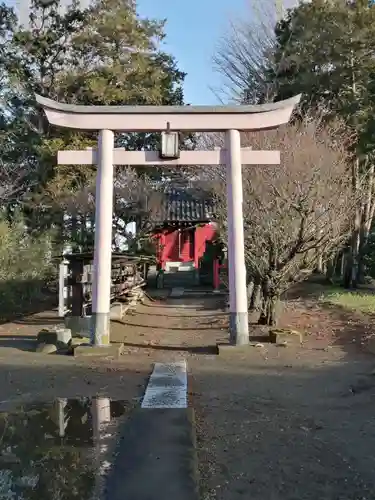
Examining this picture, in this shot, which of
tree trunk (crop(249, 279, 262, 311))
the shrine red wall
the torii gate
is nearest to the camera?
the torii gate

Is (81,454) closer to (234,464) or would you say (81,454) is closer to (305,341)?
(234,464)

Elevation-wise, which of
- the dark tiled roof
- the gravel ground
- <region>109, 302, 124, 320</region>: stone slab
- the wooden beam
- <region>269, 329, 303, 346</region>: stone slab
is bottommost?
the gravel ground

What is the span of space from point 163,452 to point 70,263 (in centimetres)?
876

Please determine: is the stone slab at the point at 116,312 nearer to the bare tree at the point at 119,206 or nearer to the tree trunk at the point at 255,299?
the tree trunk at the point at 255,299

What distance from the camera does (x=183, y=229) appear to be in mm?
28953

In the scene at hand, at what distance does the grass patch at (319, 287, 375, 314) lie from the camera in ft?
49.9

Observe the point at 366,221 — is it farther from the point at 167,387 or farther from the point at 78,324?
the point at 167,387

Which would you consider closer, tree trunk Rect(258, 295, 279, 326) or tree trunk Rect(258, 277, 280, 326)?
tree trunk Rect(258, 277, 280, 326)

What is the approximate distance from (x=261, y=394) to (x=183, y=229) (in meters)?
22.3

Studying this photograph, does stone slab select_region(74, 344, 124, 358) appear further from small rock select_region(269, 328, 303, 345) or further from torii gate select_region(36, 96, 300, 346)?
small rock select_region(269, 328, 303, 345)

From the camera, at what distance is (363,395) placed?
6832 mm

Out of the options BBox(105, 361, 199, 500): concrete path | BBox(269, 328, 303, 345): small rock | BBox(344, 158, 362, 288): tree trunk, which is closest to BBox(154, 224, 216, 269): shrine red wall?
BBox(344, 158, 362, 288): tree trunk

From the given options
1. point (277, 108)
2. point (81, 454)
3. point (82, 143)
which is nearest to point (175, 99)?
point (82, 143)

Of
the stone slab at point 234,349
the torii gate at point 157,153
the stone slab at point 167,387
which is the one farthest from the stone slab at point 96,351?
the stone slab at point 234,349
